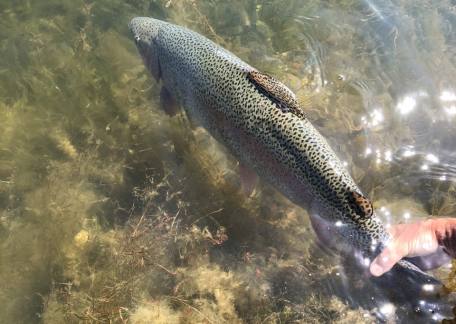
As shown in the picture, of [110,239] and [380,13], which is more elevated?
[380,13]

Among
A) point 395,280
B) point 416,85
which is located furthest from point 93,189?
point 416,85

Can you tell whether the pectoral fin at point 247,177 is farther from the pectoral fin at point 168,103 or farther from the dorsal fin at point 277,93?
the pectoral fin at point 168,103

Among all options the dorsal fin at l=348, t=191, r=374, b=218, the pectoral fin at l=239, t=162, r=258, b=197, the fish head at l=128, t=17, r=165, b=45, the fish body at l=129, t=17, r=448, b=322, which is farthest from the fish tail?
the fish head at l=128, t=17, r=165, b=45

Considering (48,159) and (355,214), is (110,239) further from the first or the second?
(355,214)

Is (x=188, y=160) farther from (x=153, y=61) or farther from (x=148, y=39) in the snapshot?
(x=148, y=39)

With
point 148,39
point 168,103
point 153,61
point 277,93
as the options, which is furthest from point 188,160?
point 277,93

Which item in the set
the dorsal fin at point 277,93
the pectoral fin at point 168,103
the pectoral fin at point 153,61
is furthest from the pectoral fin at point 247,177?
the pectoral fin at point 153,61

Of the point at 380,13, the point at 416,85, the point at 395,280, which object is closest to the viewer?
the point at 395,280

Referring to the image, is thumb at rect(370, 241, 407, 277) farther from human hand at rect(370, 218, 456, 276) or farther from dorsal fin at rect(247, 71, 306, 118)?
dorsal fin at rect(247, 71, 306, 118)
